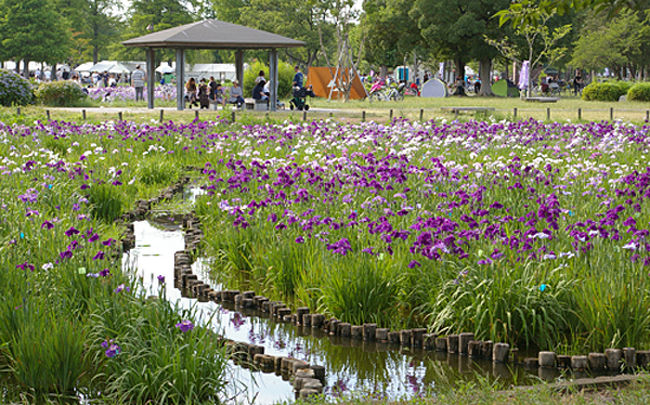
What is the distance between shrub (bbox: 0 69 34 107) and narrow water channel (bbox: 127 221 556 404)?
24445mm

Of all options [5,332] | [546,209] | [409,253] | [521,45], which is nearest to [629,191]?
[546,209]

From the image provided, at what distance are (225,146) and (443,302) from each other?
1012cm

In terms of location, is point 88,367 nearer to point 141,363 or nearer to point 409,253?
point 141,363

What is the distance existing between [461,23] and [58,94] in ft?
86.7

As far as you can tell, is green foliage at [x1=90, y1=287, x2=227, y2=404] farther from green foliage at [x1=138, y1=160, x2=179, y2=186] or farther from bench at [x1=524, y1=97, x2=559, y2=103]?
bench at [x1=524, y1=97, x2=559, y2=103]

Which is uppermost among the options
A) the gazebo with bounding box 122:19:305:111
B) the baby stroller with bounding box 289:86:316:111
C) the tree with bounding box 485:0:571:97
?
the tree with bounding box 485:0:571:97

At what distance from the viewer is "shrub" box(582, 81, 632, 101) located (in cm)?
4375

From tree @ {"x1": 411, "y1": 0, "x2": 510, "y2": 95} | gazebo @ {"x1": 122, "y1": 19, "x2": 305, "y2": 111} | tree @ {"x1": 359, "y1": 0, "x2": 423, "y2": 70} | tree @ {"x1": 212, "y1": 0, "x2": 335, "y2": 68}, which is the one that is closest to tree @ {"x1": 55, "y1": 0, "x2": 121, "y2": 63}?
tree @ {"x1": 212, "y1": 0, "x2": 335, "y2": 68}

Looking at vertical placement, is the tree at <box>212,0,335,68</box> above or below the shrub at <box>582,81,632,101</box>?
above

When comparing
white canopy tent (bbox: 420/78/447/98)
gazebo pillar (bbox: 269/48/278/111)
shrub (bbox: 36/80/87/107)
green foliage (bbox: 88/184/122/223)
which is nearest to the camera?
green foliage (bbox: 88/184/122/223)

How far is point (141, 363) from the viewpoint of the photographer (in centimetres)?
509

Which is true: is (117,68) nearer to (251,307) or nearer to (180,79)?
(180,79)

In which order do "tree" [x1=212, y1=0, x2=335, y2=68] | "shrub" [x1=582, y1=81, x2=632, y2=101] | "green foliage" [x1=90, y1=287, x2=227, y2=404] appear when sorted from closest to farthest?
"green foliage" [x1=90, y1=287, x2=227, y2=404], "shrub" [x1=582, y1=81, x2=632, y2=101], "tree" [x1=212, y1=0, x2=335, y2=68]

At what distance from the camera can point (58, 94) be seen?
104ft
